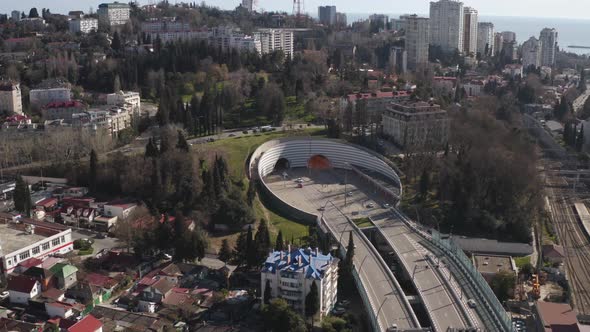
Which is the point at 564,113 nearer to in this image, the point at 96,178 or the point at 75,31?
the point at 96,178

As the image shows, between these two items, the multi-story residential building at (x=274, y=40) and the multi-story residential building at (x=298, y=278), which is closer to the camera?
the multi-story residential building at (x=298, y=278)

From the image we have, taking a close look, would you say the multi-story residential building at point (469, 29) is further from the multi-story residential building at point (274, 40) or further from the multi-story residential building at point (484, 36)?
the multi-story residential building at point (274, 40)

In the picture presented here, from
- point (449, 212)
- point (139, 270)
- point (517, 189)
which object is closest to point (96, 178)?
point (139, 270)

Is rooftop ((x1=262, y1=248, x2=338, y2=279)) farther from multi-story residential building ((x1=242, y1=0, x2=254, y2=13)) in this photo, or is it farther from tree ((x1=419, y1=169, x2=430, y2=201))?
multi-story residential building ((x1=242, y1=0, x2=254, y2=13))

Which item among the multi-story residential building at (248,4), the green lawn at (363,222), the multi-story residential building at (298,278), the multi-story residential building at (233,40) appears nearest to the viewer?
the multi-story residential building at (298,278)

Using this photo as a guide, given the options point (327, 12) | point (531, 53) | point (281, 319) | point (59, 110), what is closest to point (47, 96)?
point (59, 110)

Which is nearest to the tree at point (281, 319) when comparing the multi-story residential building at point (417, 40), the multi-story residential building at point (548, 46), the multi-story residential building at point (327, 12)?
the multi-story residential building at point (417, 40)

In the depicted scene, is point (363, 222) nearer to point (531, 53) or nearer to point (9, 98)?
point (9, 98)

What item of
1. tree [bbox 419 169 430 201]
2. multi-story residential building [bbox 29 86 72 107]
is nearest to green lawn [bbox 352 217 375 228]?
tree [bbox 419 169 430 201]
